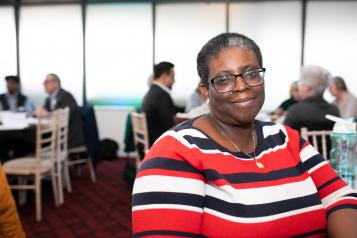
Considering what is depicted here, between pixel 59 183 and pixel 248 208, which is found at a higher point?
pixel 248 208

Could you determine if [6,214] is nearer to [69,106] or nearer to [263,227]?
[263,227]

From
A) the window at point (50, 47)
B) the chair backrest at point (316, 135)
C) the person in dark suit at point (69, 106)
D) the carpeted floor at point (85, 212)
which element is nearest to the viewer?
the chair backrest at point (316, 135)

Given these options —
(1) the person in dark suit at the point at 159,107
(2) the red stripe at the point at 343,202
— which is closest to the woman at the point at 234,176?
(2) the red stripe at the point at 343,202

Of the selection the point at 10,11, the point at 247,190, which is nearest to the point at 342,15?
the point at 10,11

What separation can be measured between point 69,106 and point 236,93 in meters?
3.78

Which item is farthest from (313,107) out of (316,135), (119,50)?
(119,50)

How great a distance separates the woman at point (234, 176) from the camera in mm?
960

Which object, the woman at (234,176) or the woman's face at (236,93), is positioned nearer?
the woman at (234,176)

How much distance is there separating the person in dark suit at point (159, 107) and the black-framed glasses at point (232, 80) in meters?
2.70

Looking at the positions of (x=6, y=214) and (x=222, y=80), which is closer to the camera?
(x=222, y=80)

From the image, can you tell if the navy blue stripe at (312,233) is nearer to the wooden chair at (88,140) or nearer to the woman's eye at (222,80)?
the woman's eye at (222,80)

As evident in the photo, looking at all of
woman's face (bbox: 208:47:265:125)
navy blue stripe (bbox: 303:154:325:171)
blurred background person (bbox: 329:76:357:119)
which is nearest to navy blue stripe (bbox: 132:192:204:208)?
woman's face (bbox: 208:47:265:125)

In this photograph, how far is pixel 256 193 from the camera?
1018mm

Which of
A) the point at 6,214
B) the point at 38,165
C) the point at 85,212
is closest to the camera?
the point at 6,214
